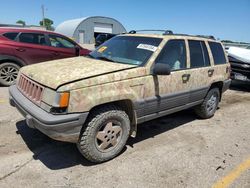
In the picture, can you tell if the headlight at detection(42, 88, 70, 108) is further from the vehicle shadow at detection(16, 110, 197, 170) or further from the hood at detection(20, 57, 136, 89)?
the vehicle shadow at detection(16, 110, 197, 170)

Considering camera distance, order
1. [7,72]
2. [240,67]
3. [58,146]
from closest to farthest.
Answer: [58,146] < [7,72] < [240,67]

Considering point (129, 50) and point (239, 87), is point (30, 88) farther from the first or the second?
point (239, 87)

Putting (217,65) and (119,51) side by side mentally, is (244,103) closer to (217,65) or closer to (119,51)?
(217,65)

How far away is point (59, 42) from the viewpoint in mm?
7844

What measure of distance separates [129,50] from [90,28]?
40.2m

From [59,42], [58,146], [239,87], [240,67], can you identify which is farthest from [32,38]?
[239,87]

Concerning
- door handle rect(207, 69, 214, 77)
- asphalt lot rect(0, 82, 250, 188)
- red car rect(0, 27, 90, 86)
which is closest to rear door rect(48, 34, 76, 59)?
red car rect(0, 27, 90, 86)

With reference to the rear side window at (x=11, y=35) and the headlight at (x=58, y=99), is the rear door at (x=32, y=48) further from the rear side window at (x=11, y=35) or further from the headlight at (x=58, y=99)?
the headlight at (x=58, y=99)

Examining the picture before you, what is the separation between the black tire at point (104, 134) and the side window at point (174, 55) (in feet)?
3.76

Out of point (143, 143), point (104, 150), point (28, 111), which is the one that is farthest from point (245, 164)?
point (28, 111)

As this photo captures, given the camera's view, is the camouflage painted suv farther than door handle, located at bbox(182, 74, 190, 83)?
No

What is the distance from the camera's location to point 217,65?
17.1ft

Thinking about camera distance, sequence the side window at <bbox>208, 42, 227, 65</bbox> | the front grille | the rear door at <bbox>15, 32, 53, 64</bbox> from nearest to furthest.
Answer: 1. the front grille
2. the side window at <bbox>208, 42, 227, 65</bbox>
3. the rear door at <bbox>15, 32, 53, 64</bbox>

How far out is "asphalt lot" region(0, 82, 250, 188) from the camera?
3.02m
